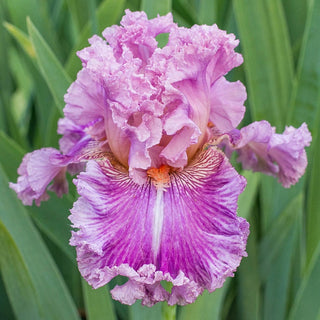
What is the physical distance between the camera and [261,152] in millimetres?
814

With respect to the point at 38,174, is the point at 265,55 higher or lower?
higher

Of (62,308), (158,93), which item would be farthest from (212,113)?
(62,308)

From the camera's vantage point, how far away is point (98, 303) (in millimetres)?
766

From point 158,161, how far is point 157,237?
0.12 m

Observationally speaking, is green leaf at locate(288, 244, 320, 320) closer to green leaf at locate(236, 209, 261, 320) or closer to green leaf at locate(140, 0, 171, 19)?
green leaf at locate(236, 209, 261, 320)

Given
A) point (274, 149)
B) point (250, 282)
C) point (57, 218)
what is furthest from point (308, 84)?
point (57, 218)

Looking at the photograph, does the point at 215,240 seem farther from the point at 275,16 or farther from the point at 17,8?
the point at 17,8

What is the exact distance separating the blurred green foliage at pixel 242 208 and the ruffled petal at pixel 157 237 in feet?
0.58

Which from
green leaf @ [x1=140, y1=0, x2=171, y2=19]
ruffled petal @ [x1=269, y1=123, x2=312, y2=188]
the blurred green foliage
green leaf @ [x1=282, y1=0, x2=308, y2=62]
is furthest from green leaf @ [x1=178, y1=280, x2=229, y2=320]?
green leaf @ [x1=282, y1=0, x2=308, y2=62]

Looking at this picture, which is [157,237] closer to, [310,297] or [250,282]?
[310,297]

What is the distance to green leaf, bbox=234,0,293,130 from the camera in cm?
108

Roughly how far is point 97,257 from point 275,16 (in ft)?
2.33

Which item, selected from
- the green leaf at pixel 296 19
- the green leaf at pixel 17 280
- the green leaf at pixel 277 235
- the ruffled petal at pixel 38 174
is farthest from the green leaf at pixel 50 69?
the green leaf at pixel 296 19

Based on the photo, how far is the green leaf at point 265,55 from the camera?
3.56 feet
